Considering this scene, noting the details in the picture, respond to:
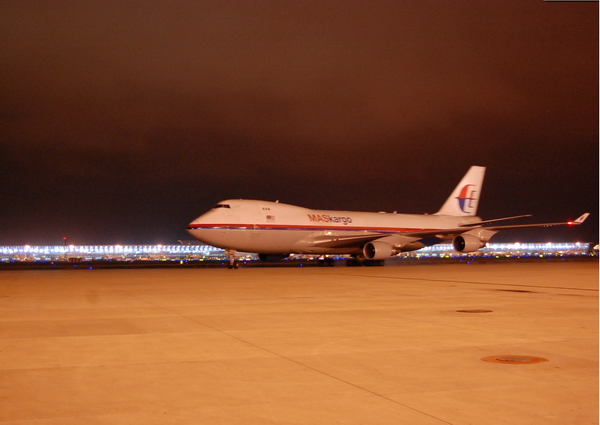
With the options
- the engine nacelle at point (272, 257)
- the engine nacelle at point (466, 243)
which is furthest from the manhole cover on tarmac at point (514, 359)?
the engine nacelle at point (466, 243)

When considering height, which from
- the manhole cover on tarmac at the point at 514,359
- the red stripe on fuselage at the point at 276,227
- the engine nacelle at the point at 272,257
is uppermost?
the red stripe on fuselage at the point at 276,227

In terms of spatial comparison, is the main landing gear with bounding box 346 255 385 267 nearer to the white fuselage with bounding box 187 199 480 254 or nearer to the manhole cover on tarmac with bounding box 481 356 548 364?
the white fuselage with bounding box 187 199 480 254

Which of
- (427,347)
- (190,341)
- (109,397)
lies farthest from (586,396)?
(190,341)

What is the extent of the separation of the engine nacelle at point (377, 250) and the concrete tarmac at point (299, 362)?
21.8 m

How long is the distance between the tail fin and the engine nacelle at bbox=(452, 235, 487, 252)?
715cm

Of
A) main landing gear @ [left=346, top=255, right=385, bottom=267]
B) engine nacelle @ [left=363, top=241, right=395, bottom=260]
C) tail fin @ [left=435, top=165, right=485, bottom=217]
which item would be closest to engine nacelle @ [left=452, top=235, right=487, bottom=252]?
main landing gear @ [left=346, top=255, right=385, bottom=267]

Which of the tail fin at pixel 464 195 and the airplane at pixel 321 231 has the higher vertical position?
the tail fin at pixel 464 195

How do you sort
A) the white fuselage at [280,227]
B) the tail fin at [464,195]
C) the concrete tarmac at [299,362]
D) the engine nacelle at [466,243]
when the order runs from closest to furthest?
the concrete tarmac at [299,362], the white fuselage at [280,227], the engine nacelle at [466,243], the tail fin at [464,195]

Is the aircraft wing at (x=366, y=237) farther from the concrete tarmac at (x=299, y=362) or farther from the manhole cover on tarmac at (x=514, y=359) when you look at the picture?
the manhole cover on tarmac at (x=514, y=359)

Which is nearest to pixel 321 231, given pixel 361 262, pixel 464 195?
pixel 361 262

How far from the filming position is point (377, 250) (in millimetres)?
37312

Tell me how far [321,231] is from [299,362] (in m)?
30.7

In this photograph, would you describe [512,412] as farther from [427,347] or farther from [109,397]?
[109,397]

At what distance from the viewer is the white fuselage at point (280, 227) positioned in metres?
34.3
